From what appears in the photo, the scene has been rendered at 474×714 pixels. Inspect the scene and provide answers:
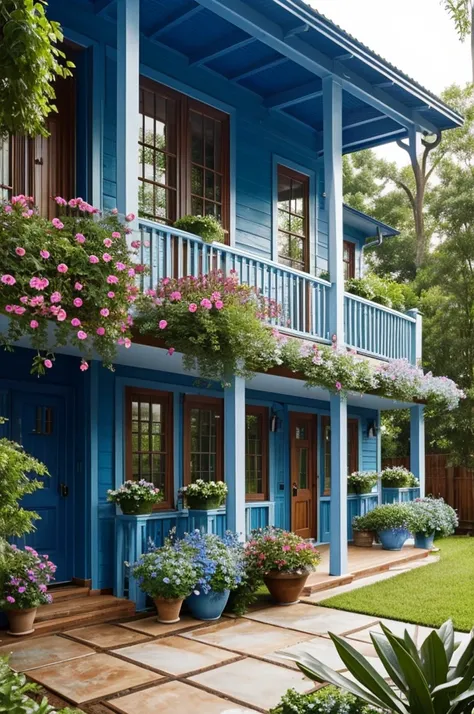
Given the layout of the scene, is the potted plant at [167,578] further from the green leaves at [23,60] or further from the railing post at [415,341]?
the railing post at [415,341]

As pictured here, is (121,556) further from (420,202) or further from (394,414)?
(420,202)

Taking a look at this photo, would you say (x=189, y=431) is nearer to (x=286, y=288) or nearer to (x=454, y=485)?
(x=286, y=288)

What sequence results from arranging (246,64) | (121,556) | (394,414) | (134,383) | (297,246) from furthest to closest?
(394,414), (297,246), (246,64), (134,383), (121,556)

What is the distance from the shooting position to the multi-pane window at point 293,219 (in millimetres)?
11516

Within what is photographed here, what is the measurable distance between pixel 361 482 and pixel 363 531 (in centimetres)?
96

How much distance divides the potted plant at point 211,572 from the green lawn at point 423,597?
4.36 feet

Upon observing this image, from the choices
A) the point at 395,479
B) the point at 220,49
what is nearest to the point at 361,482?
the point at 395,479

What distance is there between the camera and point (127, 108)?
716 cm

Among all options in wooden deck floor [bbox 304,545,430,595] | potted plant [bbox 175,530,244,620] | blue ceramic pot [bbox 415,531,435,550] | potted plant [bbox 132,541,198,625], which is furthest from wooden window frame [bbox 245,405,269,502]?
potted plant [bbox 132,541,198,625]

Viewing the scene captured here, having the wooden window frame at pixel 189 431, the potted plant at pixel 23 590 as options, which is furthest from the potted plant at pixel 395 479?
the potted plant at pixel 23 590

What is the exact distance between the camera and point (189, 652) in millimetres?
6324

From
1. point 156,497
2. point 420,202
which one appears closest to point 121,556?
point 156,497

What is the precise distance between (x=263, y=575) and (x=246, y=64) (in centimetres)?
657

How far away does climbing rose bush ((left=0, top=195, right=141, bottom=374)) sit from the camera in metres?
5.63
